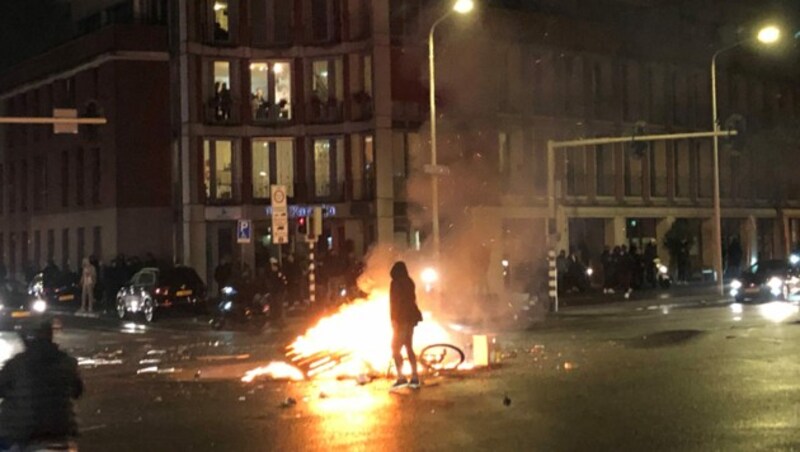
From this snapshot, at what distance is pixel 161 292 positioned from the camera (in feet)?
104

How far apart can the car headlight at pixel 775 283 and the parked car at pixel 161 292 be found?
16197 millimetres

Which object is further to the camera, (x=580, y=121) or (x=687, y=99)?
(x=687, y=99)

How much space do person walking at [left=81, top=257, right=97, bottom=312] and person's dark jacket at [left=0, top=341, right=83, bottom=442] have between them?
29.5 meters

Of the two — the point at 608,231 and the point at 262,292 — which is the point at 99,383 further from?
the point at 608,231

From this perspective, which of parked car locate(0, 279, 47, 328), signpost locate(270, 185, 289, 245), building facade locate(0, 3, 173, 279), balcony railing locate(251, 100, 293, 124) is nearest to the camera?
parked car locate(0, 279, 47, 328)

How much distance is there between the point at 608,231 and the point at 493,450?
41.4m

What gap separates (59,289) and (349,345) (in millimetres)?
23816

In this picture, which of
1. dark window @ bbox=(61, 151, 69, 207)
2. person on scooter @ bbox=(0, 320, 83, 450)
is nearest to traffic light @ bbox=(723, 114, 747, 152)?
person on scooter @ bbox=(0, 320, 83, 450)

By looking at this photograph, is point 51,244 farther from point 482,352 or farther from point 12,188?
point 482,352

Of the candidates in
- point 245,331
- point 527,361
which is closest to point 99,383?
point 527,361

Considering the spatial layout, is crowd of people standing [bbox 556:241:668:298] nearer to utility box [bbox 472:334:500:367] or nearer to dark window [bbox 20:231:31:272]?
utility box [bbox 472:334:500:367]

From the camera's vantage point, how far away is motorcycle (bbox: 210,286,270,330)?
91.0 feet

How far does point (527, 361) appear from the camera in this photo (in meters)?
18.2

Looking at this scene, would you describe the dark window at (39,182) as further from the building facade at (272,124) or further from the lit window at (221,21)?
the lit window at (221,21)
